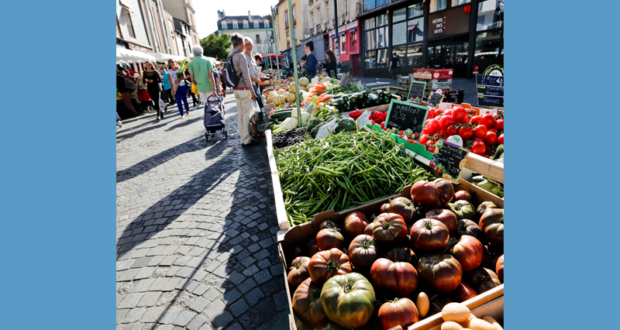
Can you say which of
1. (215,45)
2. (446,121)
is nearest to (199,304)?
(446,121)

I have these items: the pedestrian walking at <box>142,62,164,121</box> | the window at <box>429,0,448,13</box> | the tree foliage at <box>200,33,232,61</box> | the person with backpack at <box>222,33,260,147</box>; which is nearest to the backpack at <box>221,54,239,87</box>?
the person with backpack at <box>222,33,260,147</box>

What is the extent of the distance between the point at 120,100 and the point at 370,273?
559 inches

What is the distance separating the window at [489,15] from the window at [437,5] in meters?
2.28

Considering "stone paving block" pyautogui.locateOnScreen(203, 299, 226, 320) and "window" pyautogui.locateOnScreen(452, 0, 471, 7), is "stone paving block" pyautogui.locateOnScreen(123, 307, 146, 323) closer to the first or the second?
"stone paving block" pyautogui.locateOnScreen(203, 299, 226, 320)

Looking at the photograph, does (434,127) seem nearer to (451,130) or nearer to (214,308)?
(451,130)

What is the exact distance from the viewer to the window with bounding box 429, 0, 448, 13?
600 inches

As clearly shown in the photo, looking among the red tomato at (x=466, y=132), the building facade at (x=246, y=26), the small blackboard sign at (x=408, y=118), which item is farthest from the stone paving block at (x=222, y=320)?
the building facade at (x=246, y=26)

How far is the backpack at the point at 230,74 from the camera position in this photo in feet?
19.6

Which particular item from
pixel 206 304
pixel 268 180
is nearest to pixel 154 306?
pixel 206 304

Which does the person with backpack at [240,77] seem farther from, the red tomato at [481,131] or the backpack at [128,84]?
the backpack at [128,84]

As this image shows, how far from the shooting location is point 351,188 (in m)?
2.68

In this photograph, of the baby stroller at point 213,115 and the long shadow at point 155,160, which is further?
the baby stroller at point 213,115

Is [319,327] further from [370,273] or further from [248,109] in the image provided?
[248,109]

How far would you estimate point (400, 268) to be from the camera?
156 centimetres
